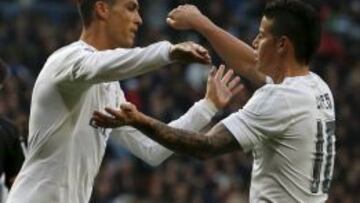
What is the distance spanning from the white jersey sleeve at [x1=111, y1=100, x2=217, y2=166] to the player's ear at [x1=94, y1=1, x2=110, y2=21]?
69 cm

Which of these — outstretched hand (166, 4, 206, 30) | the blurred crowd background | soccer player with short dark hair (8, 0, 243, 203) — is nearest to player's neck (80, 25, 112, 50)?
soccer player with short dark hair (8, 0, 243, 203)

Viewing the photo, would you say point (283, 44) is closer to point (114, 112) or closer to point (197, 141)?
point (197, 141)

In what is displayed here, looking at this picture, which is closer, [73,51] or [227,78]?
[73,51]

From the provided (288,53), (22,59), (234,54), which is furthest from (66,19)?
(288,53)

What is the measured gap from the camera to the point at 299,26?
6.36 metres

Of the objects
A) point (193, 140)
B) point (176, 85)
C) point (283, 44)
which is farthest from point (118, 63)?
point (176, 85)

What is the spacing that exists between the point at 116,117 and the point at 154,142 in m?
1.30

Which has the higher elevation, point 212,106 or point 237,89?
point 237,89

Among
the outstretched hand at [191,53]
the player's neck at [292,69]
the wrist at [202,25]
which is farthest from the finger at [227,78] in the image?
the outstretched hand at [191,53]

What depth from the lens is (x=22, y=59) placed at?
15641 mm

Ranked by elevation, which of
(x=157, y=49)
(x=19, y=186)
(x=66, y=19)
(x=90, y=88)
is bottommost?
(x=66, y=19)

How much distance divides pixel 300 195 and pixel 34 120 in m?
1.47

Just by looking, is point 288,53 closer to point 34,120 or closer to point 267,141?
point 267,141

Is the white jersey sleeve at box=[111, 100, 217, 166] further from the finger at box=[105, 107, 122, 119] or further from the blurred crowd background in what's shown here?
the blurred crowd background
